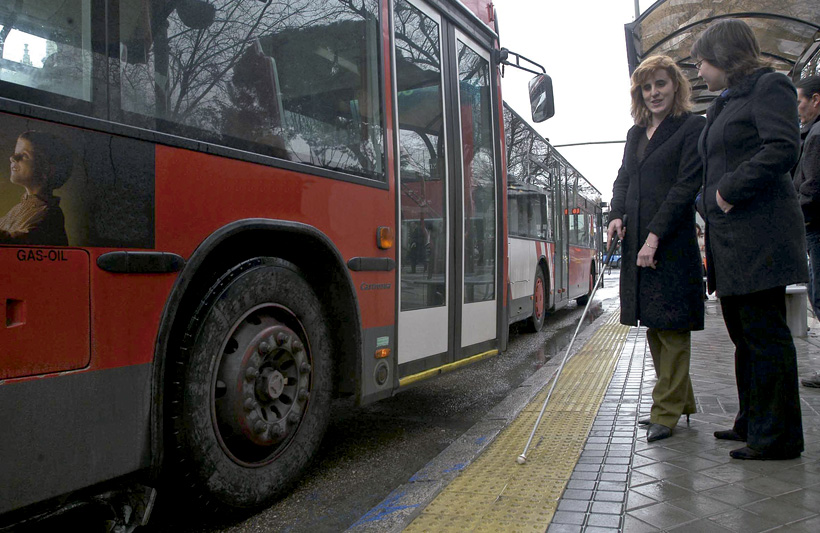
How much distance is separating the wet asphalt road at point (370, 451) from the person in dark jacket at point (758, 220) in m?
1.75

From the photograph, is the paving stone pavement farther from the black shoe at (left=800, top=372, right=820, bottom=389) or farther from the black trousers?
the black shoe at (left=800, top=372, right=820, bottom=389)

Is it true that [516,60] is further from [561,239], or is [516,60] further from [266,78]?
[561,239]

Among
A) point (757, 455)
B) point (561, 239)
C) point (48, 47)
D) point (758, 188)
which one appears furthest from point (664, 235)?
point (561, 239)

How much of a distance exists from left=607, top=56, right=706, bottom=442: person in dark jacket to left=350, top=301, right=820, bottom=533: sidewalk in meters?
0.35

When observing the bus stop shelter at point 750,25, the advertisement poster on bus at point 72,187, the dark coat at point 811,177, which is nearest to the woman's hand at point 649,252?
the dark coat at point 811,177

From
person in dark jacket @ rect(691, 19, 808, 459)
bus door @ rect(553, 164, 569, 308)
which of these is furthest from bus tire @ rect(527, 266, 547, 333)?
person in dark jacket @ rect(691, 19, 808, 459)

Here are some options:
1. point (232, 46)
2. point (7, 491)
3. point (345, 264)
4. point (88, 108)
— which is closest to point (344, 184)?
point (345, 264)

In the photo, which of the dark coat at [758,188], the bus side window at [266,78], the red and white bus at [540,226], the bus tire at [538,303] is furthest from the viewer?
the bus tire at [538,303]

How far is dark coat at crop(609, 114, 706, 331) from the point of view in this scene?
350 centimetres

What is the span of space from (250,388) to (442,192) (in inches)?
85.3

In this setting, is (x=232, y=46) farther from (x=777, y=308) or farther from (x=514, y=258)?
(x=514, y=258)

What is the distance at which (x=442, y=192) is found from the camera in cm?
435

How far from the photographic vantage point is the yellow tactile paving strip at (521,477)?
2.49 meters

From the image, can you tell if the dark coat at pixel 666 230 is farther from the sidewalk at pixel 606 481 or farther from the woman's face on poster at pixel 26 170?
the woman's face on poster at pixel 26 170
